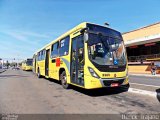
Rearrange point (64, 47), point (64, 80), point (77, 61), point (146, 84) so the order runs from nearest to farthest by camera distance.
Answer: point (77, 61), point (64, 80), point (64, 47), point (146, 84)

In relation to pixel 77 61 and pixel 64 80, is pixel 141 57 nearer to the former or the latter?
pixel 64 80

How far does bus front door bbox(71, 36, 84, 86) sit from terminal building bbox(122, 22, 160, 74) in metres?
23.1

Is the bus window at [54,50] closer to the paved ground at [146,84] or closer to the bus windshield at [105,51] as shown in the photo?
the bus windshield at [105,51]

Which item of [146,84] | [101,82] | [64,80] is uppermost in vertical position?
[101,82]

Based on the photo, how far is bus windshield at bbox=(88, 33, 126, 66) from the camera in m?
8.58

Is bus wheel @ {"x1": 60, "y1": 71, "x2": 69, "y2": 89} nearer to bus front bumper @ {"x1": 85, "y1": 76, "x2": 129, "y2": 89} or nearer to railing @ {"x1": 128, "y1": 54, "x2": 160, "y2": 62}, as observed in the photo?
bus front bumper @ {"x1": 85, "y1": 76, "x2": 129, "y2": 89}

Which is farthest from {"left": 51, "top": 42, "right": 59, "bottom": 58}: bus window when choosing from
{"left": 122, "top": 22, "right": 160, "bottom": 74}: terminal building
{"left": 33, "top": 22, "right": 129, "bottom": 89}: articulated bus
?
{"left": 122, "top": 22, "right": 160, "bottom": 74}: terminal building

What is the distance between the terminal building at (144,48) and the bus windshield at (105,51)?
74.6 feet

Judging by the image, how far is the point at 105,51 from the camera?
28.8 feet

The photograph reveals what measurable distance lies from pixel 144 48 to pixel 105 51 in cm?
2864

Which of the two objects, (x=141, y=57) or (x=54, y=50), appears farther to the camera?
(x=141, y=57)

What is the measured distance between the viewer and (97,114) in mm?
6055

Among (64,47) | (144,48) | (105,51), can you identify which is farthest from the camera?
(144,48)

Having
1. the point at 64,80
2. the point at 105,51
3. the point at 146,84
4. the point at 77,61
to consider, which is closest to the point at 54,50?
the point at 64,80
